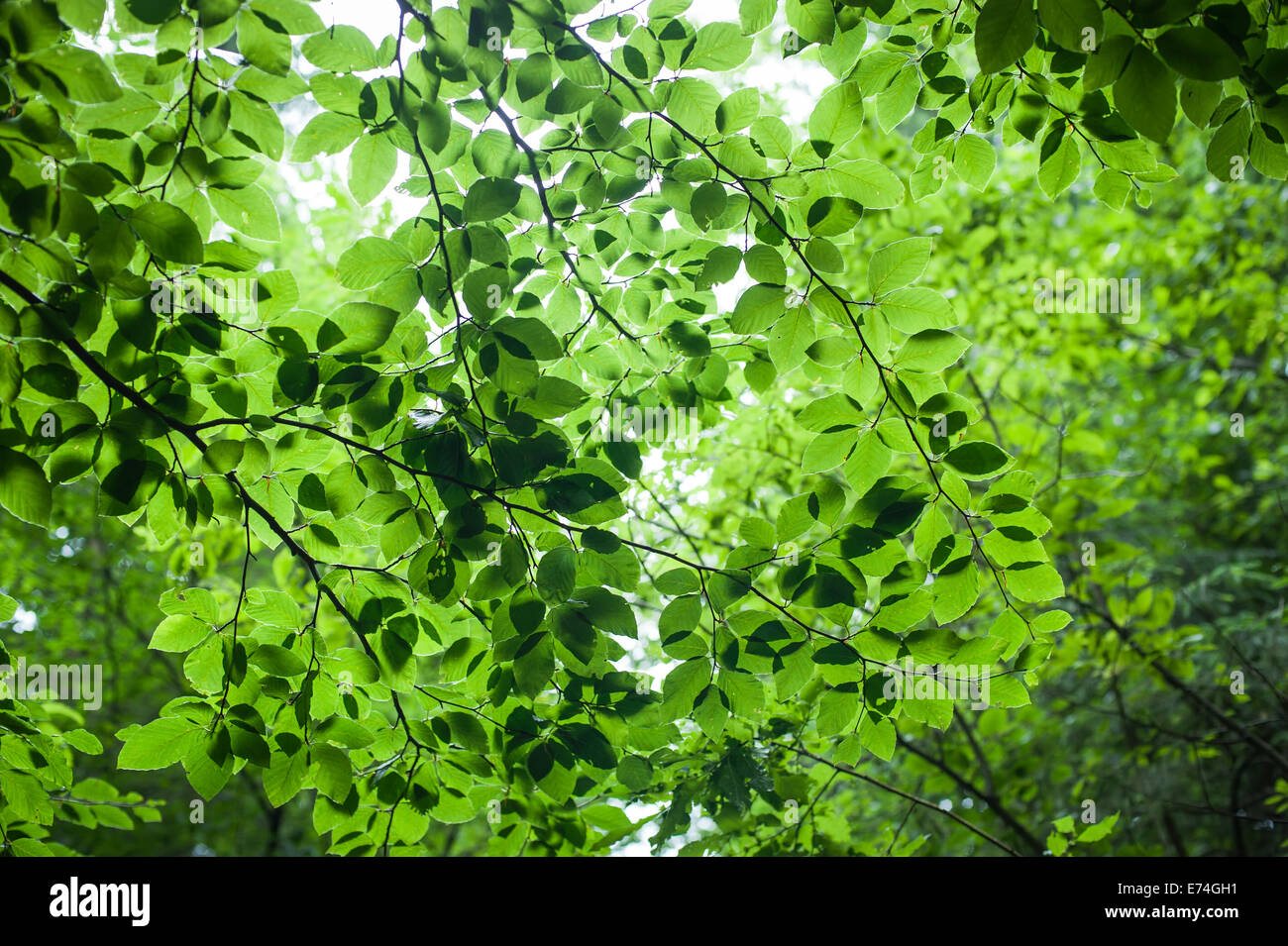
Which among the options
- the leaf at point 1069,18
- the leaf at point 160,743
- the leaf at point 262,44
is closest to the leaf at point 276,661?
the leaf at point 160,743

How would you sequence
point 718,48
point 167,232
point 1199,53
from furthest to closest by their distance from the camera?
point 718,48 → point 167,232 → point 1199,53

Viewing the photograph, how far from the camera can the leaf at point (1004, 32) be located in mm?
1161

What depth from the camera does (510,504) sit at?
148 centimetres

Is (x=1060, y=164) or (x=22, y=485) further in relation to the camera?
(x=1060, y=164)

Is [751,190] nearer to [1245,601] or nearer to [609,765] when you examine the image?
[609,765]

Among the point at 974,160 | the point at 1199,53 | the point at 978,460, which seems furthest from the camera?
the point at 974,160

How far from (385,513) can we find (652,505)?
145cm

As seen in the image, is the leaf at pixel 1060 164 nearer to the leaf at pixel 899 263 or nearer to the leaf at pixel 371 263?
the leaf at pixel 899 263

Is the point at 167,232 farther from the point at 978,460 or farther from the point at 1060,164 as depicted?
the point at 1060,164

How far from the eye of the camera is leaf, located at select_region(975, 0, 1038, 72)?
116 centimetres

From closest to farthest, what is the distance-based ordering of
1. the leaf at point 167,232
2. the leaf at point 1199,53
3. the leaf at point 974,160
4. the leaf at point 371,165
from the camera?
the leaf at point 1199,53
the leaf at point 167,232
the leaf at point 371,165
the leaf at point 974,160

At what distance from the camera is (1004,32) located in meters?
1.17

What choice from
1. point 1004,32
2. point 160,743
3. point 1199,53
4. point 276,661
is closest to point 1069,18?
point 1004,32

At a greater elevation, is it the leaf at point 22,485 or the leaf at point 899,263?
the leaf at point 899,263
